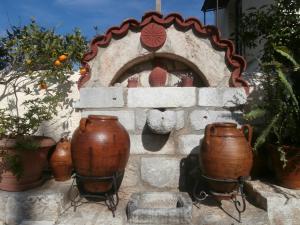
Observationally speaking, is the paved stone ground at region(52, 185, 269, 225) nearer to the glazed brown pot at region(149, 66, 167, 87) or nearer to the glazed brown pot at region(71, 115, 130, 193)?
the glazed brown pot at region(71, 115, 130, 193)

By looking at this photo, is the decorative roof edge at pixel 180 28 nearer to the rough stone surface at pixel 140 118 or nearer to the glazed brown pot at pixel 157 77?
the glazed brown pot at pixel 157 77

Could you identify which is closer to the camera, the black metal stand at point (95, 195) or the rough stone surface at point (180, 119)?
the black metal stand at point (95, 195)

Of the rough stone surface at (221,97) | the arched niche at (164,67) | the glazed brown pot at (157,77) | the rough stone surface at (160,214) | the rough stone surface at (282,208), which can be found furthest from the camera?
the arched niche at (164,67)

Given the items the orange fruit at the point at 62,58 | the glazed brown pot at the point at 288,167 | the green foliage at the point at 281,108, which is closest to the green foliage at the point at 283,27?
the green foliage at the point at 281,108

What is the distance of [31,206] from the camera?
2.62 meters

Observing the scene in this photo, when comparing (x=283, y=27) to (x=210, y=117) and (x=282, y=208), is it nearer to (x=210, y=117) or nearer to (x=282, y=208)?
(x=210, y=117)

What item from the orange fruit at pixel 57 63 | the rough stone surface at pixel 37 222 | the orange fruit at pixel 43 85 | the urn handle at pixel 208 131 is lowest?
the rough stone surface at pixel 37 222

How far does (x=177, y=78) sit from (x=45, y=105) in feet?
5.06

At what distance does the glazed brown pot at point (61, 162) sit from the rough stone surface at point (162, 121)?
89cm

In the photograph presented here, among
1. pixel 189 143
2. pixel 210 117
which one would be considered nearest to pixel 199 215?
pixel 189 143

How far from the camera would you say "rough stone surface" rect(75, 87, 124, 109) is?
328 centimetres

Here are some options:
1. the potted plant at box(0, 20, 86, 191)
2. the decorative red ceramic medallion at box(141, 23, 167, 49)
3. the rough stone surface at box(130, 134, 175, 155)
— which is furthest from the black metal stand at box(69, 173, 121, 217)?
the decorative red ceramic medallion at box(141, 23, 167, 49)

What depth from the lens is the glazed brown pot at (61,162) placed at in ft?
9.99

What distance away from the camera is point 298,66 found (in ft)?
8.73
